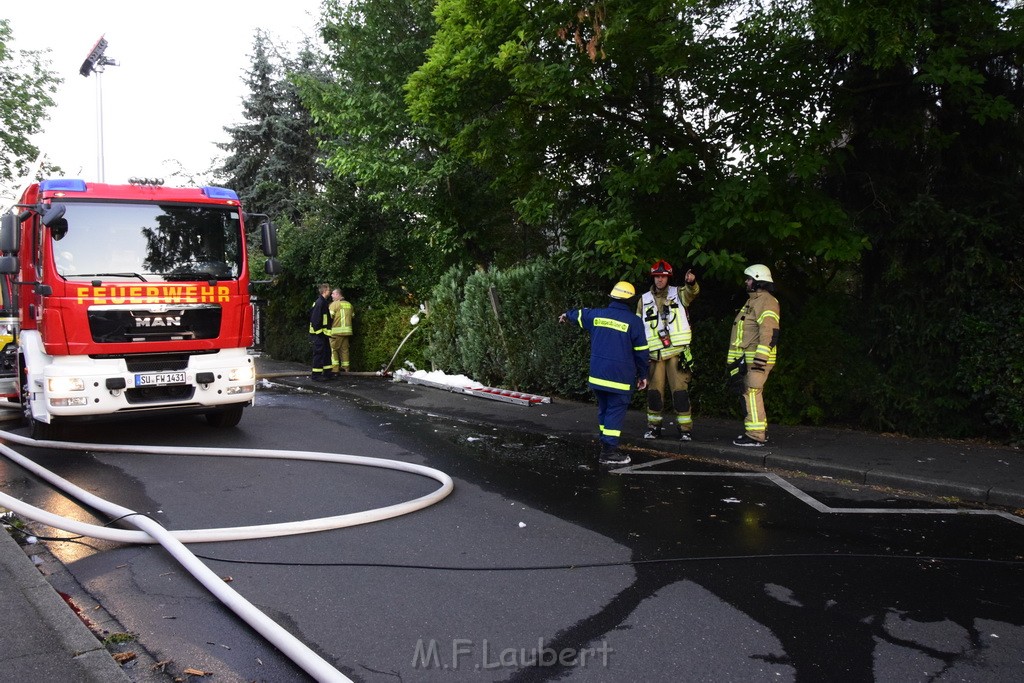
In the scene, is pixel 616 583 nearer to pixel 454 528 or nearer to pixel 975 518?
pixel 454 528

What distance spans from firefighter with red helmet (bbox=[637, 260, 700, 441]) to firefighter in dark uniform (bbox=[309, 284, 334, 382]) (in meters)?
8.35

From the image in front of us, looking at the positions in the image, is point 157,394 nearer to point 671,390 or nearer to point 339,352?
point 671,390

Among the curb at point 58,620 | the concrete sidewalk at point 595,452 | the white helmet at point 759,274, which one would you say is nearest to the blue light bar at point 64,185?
the concrete sidewalk at point 595,452

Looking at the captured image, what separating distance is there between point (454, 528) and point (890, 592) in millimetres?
2648

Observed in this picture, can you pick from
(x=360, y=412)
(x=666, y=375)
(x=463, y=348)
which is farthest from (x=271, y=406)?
(x=666, y=375)

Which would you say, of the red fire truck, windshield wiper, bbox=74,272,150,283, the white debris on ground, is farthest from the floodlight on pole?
windshield wiper, bbox=74,272,150,283

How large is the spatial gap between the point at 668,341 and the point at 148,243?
560 cm

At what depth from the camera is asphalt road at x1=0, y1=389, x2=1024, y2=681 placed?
10.9 ft

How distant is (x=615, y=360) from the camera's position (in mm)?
7445

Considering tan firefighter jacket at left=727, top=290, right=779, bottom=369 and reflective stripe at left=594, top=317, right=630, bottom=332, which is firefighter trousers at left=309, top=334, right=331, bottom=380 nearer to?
reflective stripe at left=594, top=317, right=630, bottom=332

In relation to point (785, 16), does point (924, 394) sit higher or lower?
lower

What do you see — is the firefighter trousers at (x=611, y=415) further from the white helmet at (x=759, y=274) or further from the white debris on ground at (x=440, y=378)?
the white debris on ground at (x=440, y=378)

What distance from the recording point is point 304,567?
4.39m

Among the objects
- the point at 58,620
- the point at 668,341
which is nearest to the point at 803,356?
the point at 668,341
